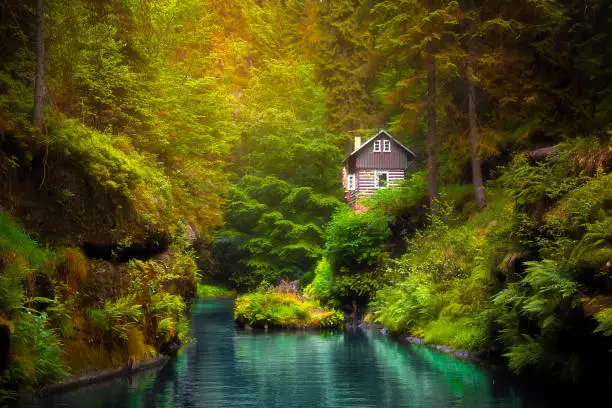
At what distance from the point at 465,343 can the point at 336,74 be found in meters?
38.7

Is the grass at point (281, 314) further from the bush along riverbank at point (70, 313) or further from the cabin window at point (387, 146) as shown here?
the cabin window at point (387, 146)

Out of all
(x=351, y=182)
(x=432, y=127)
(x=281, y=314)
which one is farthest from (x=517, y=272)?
(x=351, y=182)

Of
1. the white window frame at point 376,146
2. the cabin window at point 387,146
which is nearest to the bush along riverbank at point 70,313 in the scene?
the white window frame at point 376,146

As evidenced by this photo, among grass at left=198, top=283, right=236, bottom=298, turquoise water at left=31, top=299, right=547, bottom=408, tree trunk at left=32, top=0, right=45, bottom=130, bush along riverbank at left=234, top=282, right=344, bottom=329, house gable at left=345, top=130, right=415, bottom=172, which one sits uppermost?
house gable at left=345, top=130, right=415, bottom=172

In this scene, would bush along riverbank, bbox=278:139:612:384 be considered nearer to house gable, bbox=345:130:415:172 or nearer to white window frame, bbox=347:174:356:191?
house gable, bbox=345:130:415:172

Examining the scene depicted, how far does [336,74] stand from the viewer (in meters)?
60.3

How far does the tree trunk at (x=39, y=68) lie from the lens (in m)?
20.3

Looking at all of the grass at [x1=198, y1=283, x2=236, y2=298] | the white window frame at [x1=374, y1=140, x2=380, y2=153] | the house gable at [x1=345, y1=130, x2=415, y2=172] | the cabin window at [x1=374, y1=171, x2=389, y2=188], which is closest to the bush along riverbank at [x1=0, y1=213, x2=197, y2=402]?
the cabin window at [x1=374, y1=171, x2=389, y2=188]

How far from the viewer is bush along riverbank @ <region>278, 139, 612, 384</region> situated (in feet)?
53.6

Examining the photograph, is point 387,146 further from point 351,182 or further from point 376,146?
point 351,182

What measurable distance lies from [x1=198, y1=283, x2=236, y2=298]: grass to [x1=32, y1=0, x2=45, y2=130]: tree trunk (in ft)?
159

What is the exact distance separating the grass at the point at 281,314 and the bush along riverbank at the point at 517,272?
7.69 ft

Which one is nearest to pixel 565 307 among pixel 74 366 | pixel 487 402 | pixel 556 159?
pixel 487 402

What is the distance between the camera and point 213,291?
70000mm
